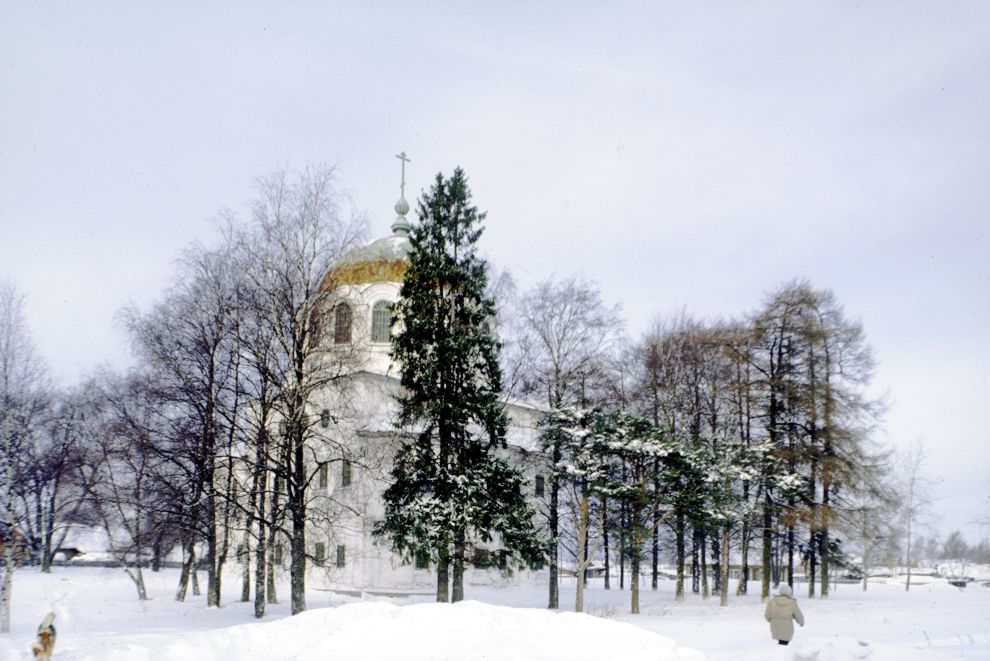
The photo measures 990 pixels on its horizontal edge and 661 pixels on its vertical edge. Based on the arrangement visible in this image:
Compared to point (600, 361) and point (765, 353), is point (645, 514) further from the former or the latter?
point (765, 353)

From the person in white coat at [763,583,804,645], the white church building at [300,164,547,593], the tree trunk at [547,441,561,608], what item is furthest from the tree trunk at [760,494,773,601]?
the person in white coat at [763,583,804,645]

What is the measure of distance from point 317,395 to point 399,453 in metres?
3.46

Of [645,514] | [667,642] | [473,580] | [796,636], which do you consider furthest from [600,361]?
[667,642]

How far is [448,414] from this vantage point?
23.4 meters

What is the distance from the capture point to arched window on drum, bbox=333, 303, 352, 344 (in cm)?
2081

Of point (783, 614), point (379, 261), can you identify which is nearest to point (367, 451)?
point (379, 261)

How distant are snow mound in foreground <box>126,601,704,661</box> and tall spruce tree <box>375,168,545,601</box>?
8.94 meters

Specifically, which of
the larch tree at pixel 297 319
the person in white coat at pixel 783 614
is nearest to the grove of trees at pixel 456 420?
the larch tree at pixel 297 319

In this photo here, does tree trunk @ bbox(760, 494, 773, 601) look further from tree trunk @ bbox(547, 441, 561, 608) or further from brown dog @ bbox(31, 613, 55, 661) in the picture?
brown dog @ bbox(31, 613, 55, 661)

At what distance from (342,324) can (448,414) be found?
4.51m

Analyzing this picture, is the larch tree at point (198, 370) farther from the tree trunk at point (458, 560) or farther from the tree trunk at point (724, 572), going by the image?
the tree trunk at point (724, 572)

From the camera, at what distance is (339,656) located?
37.9ft

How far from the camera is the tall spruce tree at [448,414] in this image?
2266 cm

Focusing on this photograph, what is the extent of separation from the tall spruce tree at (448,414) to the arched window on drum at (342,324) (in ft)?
9.47
